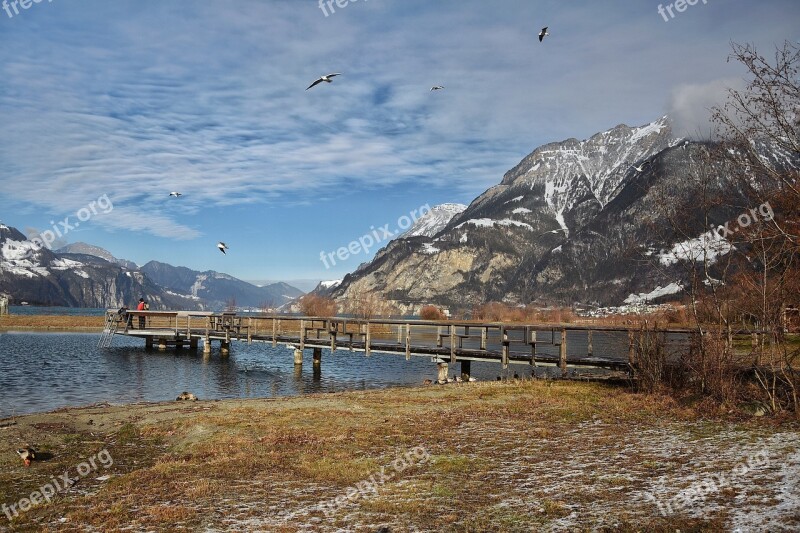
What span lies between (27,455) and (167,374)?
28326 millimetres

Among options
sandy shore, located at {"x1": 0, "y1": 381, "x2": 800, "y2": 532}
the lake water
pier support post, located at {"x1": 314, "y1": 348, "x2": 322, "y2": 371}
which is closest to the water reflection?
the lake water

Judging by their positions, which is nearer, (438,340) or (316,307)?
(438,340)

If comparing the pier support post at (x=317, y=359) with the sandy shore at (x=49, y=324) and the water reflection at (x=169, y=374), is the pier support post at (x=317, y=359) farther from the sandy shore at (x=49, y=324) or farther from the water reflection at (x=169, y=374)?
the sandy shore at (x=49, y=324)

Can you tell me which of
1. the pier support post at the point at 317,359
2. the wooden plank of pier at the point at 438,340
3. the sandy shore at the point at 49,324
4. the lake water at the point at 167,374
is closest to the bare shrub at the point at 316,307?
the sandy shore at the point at 49,324

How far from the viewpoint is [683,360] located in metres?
19.5

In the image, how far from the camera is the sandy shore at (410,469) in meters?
8.39

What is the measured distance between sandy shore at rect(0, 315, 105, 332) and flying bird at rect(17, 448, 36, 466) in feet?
291

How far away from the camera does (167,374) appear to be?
39656mm

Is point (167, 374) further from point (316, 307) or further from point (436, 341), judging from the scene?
point (316, 307)

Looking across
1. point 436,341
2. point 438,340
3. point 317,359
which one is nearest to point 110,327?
point 317,359

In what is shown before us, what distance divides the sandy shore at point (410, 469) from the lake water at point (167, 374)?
36.9ft

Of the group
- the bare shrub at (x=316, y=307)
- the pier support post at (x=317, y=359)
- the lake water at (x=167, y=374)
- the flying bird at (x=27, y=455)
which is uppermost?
the bare shrub at (x=316, y=307)

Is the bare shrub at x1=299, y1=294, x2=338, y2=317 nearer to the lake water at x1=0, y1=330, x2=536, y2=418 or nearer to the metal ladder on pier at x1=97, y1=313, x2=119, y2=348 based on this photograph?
the metal ladder on pier at x1=97, y1=313, x2=119, y2=348

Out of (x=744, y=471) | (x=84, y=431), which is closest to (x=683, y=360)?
(x=744, y=471)
